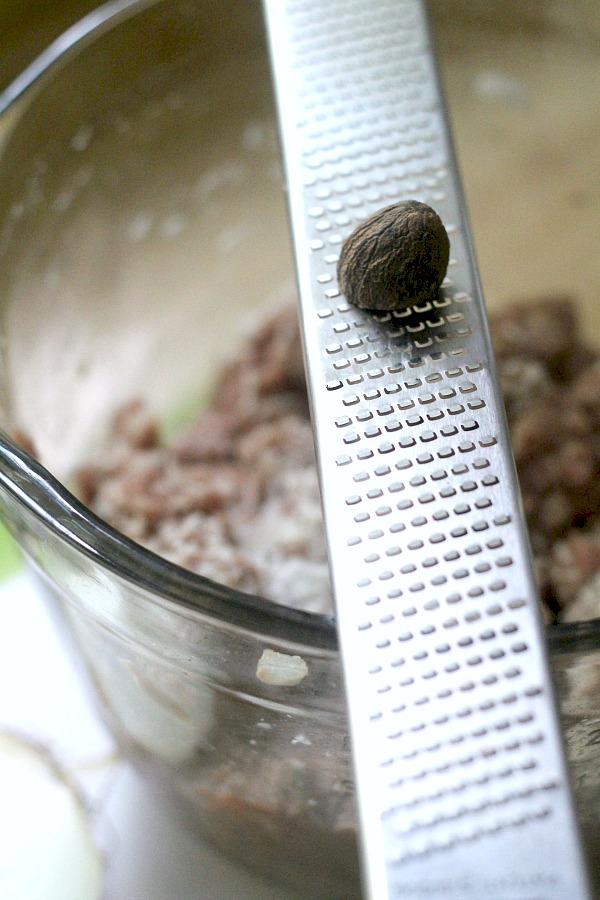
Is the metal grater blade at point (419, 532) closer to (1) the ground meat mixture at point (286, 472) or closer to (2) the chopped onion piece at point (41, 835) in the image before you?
(1) the ground meat mixture at point (286, 472)

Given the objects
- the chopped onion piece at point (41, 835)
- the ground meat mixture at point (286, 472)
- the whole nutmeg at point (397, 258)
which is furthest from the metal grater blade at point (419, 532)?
the chopped onion piece at point (41, 835)

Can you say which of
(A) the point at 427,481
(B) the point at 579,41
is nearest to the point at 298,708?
(A) the point at 427,481

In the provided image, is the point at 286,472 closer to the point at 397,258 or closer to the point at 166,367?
the point at 166,367

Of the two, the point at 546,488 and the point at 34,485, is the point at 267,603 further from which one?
the point at 546,488

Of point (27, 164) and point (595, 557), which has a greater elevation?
point (27, 164)

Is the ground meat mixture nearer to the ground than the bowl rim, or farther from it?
farther from it

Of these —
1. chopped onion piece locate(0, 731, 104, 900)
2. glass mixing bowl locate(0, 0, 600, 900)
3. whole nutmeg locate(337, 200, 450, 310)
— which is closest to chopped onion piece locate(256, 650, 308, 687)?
glass mixing bowl locate(0, 0, 600, 900)

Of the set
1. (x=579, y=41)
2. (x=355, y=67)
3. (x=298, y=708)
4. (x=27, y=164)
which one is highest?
(x=579, y=41)

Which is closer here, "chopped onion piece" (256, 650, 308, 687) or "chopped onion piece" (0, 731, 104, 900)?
"chopped onion piece" (256, 650, 308, 687)

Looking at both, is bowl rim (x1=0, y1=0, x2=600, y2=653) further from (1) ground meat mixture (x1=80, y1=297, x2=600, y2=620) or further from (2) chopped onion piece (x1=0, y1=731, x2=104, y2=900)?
(2) chopped onion piece (x1=0, y1=731, x2=104, y2=900)
